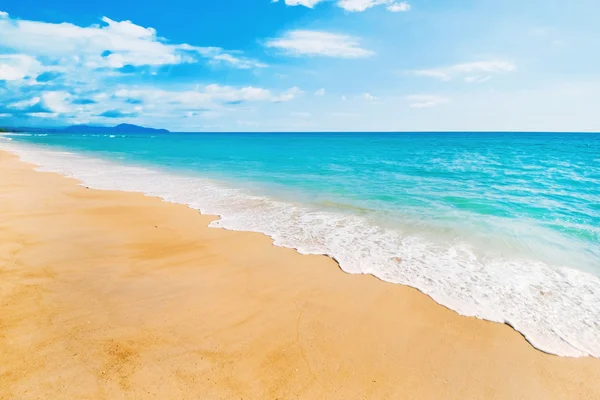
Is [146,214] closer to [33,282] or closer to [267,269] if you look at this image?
[33,282]

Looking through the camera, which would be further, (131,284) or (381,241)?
(381,241)

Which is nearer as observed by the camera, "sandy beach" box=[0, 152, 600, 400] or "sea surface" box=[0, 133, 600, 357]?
"sandy beach" box=[0, 152, 600, 400]

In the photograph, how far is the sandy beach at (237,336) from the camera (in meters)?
4.42

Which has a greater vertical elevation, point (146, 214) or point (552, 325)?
point (146, 214)

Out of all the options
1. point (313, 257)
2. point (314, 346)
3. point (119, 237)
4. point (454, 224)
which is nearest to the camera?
point (314, 346)

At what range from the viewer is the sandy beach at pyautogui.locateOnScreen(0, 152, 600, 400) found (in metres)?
4.42

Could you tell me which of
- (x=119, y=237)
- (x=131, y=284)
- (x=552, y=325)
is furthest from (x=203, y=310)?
(x=552, y=325)

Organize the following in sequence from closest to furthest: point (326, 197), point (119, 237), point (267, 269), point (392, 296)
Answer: point (392, 296) → point (267, 269) → point (119, 237) → point (326, 197)

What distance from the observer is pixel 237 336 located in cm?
539

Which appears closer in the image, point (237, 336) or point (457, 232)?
point (237, 336)

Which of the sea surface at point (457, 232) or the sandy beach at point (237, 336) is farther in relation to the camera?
the sea surface at point (457, 232)

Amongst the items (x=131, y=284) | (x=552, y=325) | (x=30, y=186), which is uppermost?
(x=30, y=186)

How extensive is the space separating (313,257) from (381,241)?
2508 millimetres

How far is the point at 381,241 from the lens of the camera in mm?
9992
